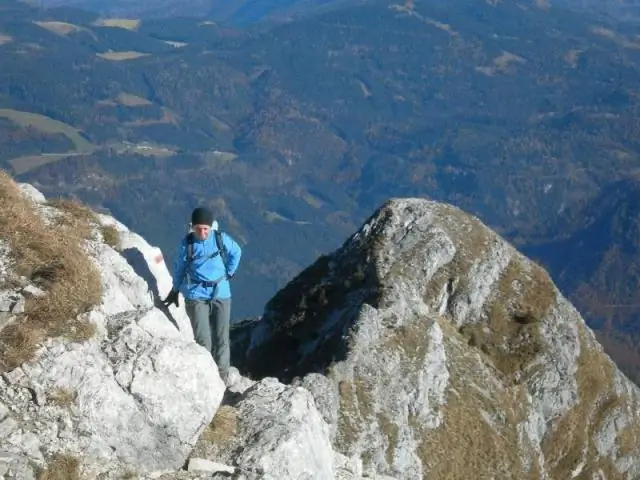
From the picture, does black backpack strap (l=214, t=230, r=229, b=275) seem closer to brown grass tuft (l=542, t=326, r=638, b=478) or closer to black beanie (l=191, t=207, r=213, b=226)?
black beanie (l=191, t=207, r=213, b=226)

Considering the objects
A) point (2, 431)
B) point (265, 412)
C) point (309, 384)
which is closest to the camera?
point (2, 431)

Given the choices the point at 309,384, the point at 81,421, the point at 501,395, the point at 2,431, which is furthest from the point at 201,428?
the point at 501,395

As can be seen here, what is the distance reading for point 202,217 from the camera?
22.2 metres

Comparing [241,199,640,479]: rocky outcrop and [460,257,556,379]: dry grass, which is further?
[460,257,556,379]: dry grass

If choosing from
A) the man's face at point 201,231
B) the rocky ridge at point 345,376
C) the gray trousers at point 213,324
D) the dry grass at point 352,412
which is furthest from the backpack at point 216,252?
the dry grass at point 352,412

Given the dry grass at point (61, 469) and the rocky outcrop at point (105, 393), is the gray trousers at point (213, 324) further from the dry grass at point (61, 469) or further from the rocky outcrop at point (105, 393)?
the dry grass at point (61, 469)

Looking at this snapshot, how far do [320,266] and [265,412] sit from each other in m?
29.8

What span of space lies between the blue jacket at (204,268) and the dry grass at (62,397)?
19.6 feet

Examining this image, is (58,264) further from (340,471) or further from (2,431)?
(340,471)

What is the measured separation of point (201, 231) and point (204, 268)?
124 cm

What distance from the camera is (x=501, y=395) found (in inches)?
1567

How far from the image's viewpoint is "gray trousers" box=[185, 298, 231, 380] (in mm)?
23438

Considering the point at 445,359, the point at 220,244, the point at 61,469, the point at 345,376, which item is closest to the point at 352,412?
the point at 345,376

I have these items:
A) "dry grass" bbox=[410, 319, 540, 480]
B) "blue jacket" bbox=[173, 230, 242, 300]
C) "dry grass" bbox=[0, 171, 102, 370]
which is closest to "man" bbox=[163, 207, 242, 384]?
"blue jacket" bbox=[173, 230, 242, 300]
